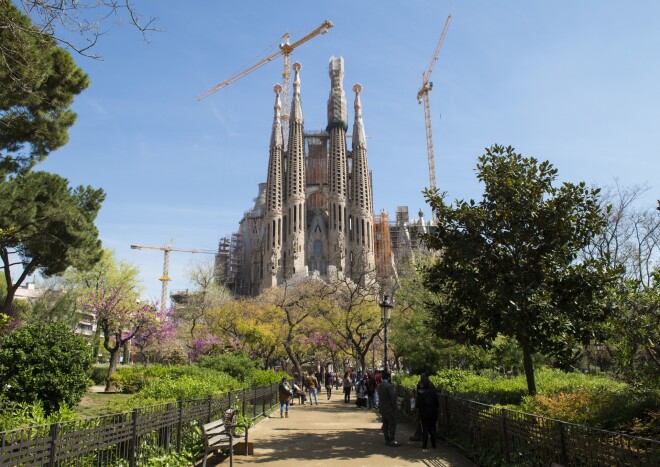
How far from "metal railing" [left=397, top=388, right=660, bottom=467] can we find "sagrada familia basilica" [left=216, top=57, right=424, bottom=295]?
72.8m

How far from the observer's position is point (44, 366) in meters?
13.5

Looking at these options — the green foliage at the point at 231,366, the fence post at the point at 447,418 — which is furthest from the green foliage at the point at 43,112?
the fence post at the point at 447,418

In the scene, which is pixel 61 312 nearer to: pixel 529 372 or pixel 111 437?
pixel 111 437

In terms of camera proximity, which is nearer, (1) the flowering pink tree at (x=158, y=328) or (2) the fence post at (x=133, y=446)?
(2) the fence post at (x=133, y=446)

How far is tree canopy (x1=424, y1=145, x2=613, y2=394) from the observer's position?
1055 cm

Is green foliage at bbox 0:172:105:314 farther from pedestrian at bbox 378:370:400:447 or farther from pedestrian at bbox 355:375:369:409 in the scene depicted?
pedestrian at bbox 378:370:400:447

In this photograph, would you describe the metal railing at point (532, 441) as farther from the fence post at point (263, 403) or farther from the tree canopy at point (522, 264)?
the fence post at point (263, 403)

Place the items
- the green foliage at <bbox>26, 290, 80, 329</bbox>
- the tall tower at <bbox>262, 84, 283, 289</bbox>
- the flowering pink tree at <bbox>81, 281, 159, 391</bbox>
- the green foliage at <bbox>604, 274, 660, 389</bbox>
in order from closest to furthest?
1. the green foliage at <bbox>604, 274, 660, 389</bbox>
2. the flowering pink tree at <bbox>81, 281, 159, 391</bbox>
3. the green foliage at <bbox>26, 290, 80, 329</bbox>
4. the tall tower at <bbox>262, 84, 283, 289</bbox>

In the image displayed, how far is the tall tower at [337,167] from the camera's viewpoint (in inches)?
3536

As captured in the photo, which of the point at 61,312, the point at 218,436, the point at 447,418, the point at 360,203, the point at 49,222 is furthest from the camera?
the point at 360,203

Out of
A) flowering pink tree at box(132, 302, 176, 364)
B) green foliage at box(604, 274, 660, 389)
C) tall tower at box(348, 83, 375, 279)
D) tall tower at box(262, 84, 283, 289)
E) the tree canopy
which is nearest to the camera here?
green foliage at box(604, 274, 660, 389)

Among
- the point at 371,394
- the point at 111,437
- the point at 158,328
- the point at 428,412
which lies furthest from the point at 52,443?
the point at 158,328

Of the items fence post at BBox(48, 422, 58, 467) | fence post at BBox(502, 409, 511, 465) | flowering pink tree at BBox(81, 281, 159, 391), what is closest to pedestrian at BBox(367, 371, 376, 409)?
fence post at BBox(502, 409, 511, 465)

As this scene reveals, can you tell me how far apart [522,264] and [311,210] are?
88401 mm
